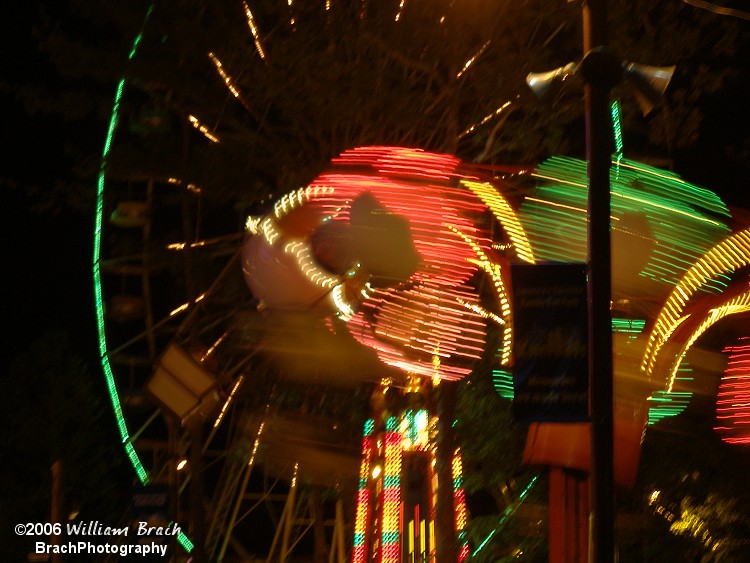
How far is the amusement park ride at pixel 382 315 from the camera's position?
1177 centimetres

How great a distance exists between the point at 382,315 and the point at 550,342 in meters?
3.27

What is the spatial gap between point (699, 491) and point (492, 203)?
495cm

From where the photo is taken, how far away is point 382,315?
12016 millimetres

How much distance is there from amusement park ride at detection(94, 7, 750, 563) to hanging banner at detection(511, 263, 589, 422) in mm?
374

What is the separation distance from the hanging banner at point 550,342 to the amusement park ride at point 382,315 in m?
0.37

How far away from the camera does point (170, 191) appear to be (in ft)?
53.0

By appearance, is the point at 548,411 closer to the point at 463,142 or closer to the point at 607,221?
the point at 607,221

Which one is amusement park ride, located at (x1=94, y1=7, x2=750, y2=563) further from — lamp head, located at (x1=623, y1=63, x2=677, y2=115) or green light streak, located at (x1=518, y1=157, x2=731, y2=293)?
lamp head, located at (x1=623, y1=63, x2=677, y2=115)

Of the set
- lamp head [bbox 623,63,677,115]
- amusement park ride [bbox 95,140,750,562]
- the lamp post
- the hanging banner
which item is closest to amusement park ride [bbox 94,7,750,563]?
amusement park ride [bbox 95,140,750,562]

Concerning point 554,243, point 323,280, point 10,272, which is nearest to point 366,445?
point 323,280

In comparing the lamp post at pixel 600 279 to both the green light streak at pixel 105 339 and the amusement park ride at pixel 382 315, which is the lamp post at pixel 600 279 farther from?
the green light streak at pixel 105 339

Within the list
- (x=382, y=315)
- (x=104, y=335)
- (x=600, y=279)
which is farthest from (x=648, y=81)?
(x=104, y=335)

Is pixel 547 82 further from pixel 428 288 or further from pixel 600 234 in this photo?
pixel 428 288

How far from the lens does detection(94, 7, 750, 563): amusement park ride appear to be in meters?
11.8
